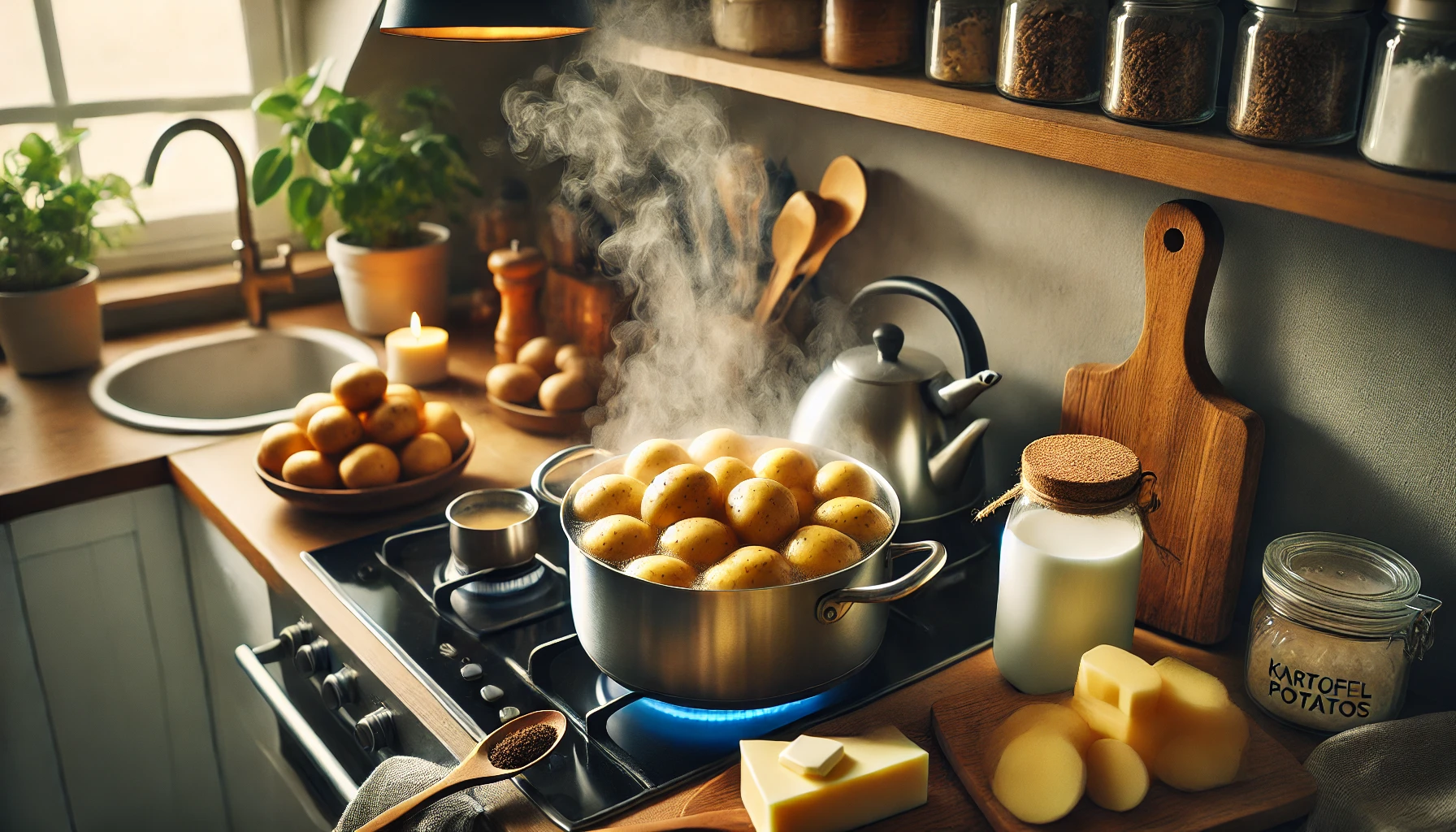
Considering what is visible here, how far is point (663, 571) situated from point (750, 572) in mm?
77

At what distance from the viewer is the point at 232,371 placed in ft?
6.63

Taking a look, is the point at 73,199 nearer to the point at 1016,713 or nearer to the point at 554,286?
the point at 554,286

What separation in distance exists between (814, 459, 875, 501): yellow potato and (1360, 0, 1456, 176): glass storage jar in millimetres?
522

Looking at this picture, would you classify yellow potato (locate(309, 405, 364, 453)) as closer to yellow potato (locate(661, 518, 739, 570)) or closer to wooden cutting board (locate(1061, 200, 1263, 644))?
yellow potato (locate(661, 518, 739, 570))

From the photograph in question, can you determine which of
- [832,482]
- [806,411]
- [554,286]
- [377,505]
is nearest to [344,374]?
[377,505]

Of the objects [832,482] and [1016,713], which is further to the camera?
[832,482]

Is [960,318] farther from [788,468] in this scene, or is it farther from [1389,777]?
[1389,777]

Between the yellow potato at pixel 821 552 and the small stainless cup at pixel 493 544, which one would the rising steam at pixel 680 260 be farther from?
the yellow potato at pixel 821 552

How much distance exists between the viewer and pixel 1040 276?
135 centimetres

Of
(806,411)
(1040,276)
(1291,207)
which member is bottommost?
(806,411)

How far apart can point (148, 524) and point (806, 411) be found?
1004 millimetres

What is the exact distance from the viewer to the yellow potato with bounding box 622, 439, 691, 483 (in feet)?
3.77

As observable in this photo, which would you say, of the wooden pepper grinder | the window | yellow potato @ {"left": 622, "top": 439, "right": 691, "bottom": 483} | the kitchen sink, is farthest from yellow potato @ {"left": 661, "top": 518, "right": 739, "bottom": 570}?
the window

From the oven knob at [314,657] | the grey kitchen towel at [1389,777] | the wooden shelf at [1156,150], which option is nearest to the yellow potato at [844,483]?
the wooden shelf at [1156,150]
